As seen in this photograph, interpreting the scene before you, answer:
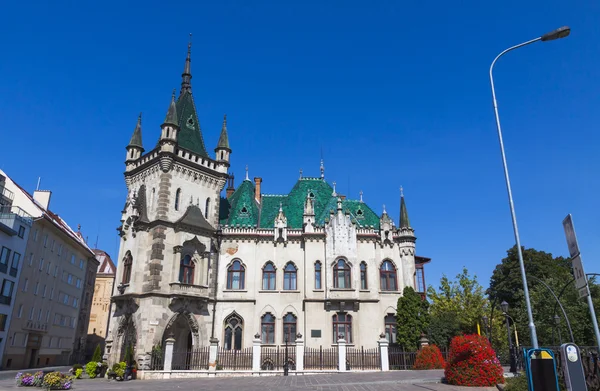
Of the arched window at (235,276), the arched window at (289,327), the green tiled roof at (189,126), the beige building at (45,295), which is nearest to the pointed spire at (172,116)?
the green tiled roof at (189,126)

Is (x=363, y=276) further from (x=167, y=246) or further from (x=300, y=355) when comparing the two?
(x=167, y=246)

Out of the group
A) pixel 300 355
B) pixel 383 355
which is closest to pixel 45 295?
pixel 300 355

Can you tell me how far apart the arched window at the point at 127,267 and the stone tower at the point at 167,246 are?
7 centimetres

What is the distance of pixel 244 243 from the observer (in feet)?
113

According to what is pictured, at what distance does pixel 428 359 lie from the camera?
28.3 m

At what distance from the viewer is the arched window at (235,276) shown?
33500 millimetres

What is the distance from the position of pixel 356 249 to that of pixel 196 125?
17144 mm

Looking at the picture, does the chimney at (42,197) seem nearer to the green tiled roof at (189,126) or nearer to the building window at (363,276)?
the green tiled roof at (189,126)

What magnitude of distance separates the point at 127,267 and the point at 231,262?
302 inches

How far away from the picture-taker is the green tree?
3061cm

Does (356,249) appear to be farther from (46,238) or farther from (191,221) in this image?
(46,238)

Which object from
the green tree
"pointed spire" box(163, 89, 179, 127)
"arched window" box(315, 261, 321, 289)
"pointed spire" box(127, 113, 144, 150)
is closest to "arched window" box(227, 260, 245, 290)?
"arched window" box(315, 261, 321, 289)

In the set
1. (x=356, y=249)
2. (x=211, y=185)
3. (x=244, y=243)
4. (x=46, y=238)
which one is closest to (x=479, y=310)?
(x=356, y=249)

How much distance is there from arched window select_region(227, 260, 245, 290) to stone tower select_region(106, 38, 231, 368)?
1506 mm
